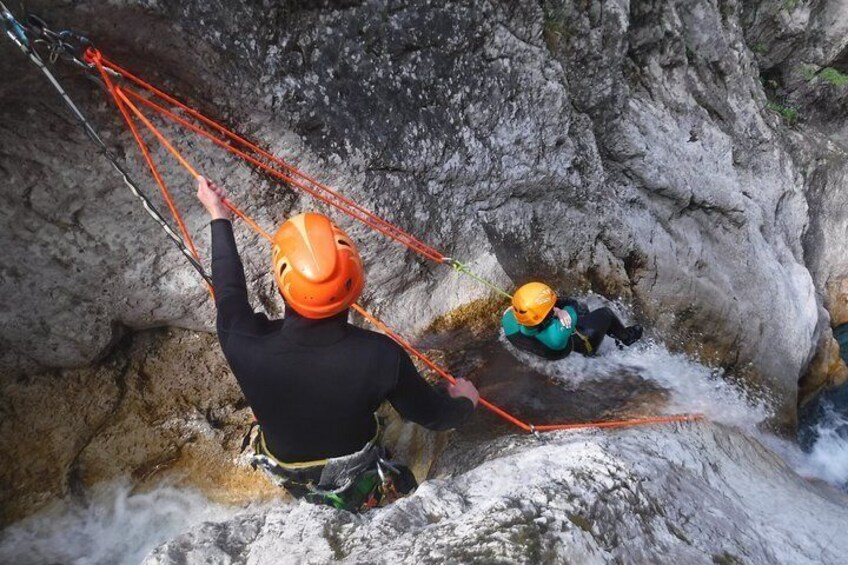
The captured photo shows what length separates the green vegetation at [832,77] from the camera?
8.28 meters

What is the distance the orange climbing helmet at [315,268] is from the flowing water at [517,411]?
164 cm

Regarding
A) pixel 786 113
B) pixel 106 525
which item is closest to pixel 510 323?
pixel 106 525

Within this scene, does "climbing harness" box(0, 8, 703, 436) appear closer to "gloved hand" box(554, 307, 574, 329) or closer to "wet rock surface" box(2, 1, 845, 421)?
"wet rock surface" box(2, 1, 845, 421)

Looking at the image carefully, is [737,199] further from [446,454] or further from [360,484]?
[360,484]

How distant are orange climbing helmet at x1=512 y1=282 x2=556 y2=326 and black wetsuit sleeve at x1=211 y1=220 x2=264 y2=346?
2471 mm

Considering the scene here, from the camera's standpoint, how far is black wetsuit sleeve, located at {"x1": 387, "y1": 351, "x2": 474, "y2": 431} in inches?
87.3

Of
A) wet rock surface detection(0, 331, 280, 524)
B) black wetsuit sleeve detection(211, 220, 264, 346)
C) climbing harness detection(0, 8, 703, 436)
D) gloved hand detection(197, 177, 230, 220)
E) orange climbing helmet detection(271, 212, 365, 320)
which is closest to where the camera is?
orange climbing helmet detection(271, 212, 365, 320)

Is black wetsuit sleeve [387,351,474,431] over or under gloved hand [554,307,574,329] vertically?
over

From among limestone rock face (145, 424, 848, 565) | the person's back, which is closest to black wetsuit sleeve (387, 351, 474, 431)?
the person's back

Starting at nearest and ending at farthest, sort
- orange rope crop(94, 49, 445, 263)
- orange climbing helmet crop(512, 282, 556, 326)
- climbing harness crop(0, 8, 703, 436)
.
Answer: climbing harness crop(0, 8, 703, 436) < orange rope crop(94, 49, 445, 263) < orange climbing helmet crop(512, 282, 556, 326)

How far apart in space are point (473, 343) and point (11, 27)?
362 cm

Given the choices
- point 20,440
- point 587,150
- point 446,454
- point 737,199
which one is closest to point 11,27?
point 20,440

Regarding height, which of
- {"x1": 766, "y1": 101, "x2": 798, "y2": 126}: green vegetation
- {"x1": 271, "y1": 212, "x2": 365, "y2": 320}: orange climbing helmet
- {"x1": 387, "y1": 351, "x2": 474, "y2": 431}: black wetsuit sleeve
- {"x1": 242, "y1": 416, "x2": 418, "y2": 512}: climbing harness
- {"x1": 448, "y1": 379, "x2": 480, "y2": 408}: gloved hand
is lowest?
{"x1": 242, "y1": 416, "x2": 418, "y2": 512}: climbing harness

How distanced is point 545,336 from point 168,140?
10.2ft
